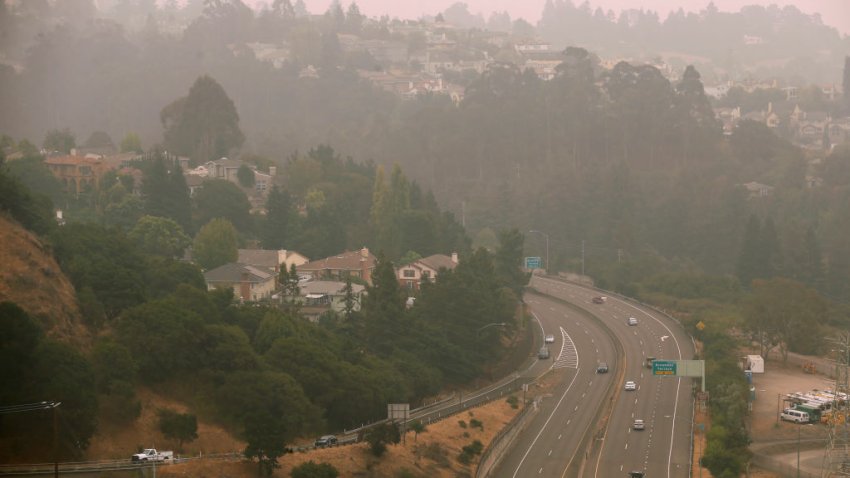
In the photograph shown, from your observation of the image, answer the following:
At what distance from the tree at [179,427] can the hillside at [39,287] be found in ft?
14.4

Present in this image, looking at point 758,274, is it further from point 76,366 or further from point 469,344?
point 76,366

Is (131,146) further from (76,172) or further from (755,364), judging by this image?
(755,364)

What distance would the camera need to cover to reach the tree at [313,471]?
3306 centimetres

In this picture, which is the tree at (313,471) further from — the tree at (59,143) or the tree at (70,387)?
the tree at (59,143)

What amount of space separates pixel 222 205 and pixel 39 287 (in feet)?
94.6

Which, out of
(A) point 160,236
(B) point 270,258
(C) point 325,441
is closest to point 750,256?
(B) point 270,258

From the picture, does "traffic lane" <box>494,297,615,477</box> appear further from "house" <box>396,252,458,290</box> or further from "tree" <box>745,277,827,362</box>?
"tree" <box>745,277,827,362</box>

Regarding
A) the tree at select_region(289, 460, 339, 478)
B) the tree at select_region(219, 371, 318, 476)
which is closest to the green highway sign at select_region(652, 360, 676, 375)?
the tree at select_region(219, 371, 318, 476)

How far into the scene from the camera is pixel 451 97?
129 meters

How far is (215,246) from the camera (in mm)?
59031

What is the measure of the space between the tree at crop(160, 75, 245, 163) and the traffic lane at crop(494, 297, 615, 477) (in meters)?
27.0

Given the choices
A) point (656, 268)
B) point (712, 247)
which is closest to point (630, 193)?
point (712, 247)

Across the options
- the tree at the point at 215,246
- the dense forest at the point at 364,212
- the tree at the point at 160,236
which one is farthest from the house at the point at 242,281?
the tree at the point at 160,236

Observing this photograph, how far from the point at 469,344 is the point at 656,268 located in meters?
28.1
